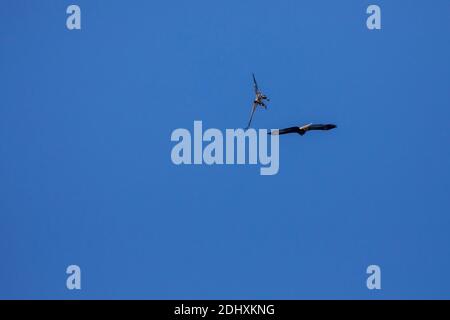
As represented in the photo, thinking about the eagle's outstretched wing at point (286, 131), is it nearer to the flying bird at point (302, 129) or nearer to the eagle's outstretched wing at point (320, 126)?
the flying bird at point (302, 129)

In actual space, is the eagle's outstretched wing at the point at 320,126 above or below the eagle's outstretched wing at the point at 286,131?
above

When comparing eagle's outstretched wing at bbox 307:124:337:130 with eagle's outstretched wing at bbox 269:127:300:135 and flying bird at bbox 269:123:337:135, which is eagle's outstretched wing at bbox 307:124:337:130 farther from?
eagle's outstretched wing at bbox 269:127:300:135

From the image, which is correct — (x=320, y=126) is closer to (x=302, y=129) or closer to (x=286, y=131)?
(x=302, y=129)

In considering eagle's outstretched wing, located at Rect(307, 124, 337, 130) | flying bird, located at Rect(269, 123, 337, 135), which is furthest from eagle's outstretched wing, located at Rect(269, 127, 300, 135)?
eagle's outstretched wing, located at Rect(307, 124, 337, 130)

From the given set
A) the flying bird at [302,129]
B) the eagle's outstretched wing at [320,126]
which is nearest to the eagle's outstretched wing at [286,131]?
the flying bird at [302,129]

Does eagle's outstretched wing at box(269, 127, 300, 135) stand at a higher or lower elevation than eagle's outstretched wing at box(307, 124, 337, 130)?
lower

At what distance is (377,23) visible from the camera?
941 centimetres

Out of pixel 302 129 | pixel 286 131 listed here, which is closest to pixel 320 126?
pixel 302 129
